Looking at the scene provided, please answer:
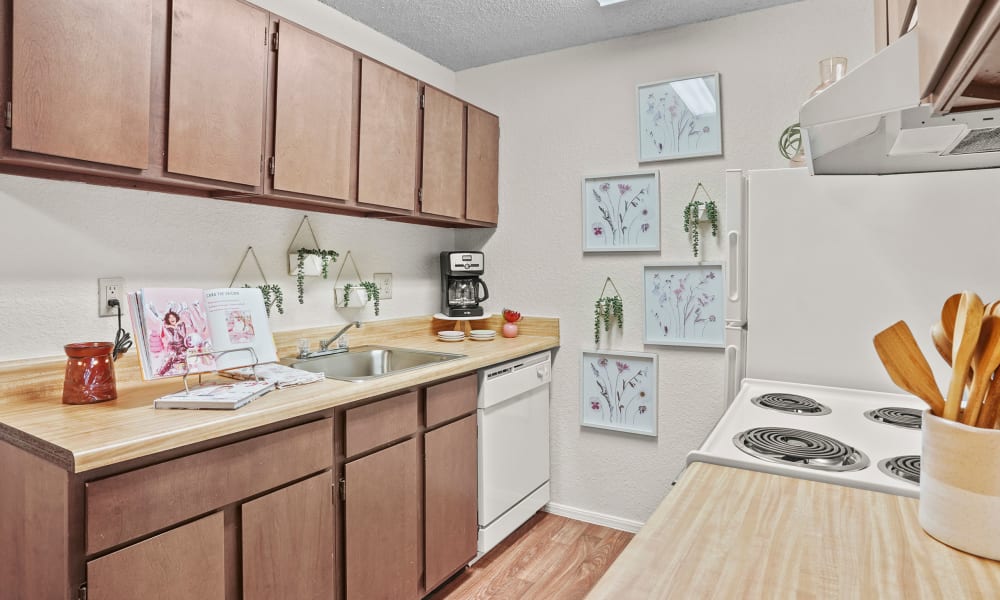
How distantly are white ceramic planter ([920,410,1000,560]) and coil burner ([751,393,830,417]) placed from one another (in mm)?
674

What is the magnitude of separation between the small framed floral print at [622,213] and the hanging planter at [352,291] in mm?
1108

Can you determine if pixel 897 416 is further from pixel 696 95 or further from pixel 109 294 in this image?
pixel 109 294

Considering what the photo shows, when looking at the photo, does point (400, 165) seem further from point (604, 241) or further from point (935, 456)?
point (935, 456)

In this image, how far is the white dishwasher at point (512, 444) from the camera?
2.28 m

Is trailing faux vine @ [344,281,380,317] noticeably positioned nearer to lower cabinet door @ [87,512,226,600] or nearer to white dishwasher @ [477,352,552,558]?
white dishwasher @ [477,352,552,558]

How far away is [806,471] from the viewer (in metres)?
0.96

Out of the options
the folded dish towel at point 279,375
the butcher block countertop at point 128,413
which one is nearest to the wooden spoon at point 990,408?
the butcher block countertop at point 128,413

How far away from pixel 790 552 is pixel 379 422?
4.25 feet

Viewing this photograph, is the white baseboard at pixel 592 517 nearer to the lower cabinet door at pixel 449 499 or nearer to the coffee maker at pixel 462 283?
the lower cabinet door at pixel 449 499

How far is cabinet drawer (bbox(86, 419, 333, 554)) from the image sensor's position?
1.10m

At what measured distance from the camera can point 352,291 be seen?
2424 millimetres

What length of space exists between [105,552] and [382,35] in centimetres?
236

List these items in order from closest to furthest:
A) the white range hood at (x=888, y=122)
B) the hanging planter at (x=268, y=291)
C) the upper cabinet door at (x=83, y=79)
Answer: the white range hood at (x=888, y=122) → the upper cabinet door at (x=83, y=79) → the hanging planter at (x=268, y=291)

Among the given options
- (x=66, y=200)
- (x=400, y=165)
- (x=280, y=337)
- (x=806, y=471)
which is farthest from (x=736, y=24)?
(x=66, y=200)
